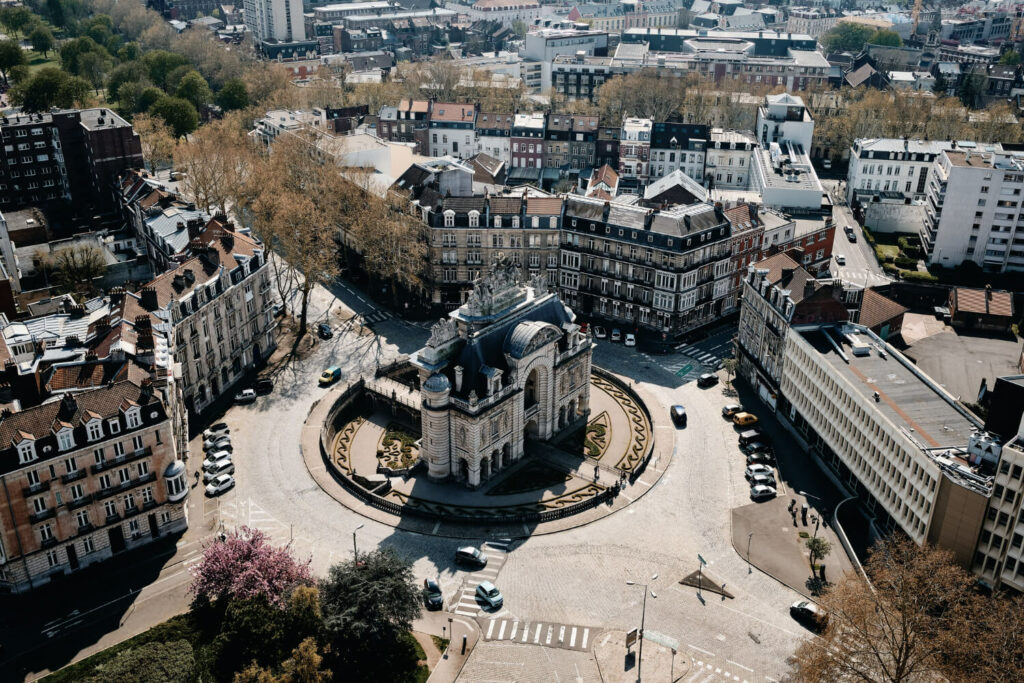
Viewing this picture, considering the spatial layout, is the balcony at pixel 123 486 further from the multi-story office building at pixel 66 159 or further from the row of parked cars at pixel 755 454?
the multi-story office building at pixel 66 159

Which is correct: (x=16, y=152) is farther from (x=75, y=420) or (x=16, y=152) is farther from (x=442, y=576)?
(x=442, y=576)

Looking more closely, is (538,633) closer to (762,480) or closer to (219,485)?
(762,480)

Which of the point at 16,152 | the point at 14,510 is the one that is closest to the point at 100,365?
the point at 14,510

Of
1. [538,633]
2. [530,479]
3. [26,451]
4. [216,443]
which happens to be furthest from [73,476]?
[530,479]

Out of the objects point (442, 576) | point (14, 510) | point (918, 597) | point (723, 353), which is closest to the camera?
point (918, 597)

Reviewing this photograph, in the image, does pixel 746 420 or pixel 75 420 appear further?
pixel 746 420

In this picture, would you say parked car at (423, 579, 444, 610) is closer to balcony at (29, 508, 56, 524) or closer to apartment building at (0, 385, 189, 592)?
apartment building at (0, 385, 189, 592)
